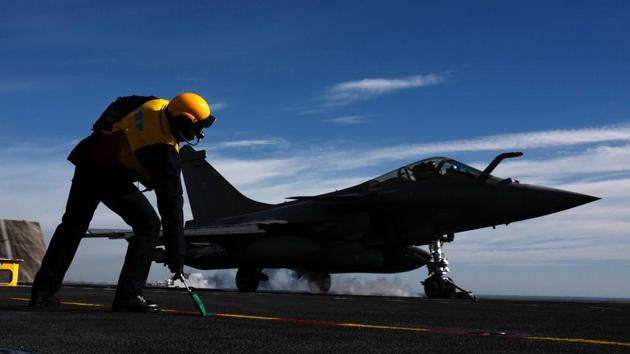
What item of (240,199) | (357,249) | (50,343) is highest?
(240,199)

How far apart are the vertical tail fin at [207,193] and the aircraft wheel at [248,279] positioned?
3810mm

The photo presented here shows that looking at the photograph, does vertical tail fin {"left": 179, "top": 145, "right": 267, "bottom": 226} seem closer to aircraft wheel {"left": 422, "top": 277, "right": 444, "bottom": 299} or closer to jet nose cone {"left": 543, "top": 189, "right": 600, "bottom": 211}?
aircraft wheel {"left": 422, "top": 277, "right": 444, "bottom": 299}

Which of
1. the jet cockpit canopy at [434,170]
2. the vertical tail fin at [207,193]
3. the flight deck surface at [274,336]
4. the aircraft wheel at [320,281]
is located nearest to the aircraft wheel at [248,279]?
the aircraft wheel at [320,281]

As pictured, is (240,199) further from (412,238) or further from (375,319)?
(375,319)

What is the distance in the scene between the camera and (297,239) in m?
19.8

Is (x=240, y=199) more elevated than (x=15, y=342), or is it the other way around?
(x=240, y=199)

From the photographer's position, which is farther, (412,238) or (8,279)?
(8,279)

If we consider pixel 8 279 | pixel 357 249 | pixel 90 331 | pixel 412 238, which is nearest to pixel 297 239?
pixel 357 249

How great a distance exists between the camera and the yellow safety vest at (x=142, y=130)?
19.4 feet

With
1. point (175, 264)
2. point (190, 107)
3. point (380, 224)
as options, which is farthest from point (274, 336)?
point (380, 224)

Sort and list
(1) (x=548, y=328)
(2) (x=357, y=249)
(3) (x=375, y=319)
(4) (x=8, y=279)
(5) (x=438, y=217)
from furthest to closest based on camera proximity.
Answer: (4) (x=8, y=279)
(2) (x=357, y=249)
(5) (x=438, y=217)
(3) (x=375, y=319)
(1) (x=548, y=328)

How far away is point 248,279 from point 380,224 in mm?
5112

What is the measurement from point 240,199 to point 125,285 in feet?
64.1

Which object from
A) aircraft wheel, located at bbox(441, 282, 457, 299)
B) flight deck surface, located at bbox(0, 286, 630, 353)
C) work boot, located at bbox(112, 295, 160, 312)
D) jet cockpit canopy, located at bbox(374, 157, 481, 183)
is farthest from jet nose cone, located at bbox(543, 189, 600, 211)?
work boot, located at bbox(112, 295, 160, 312)
